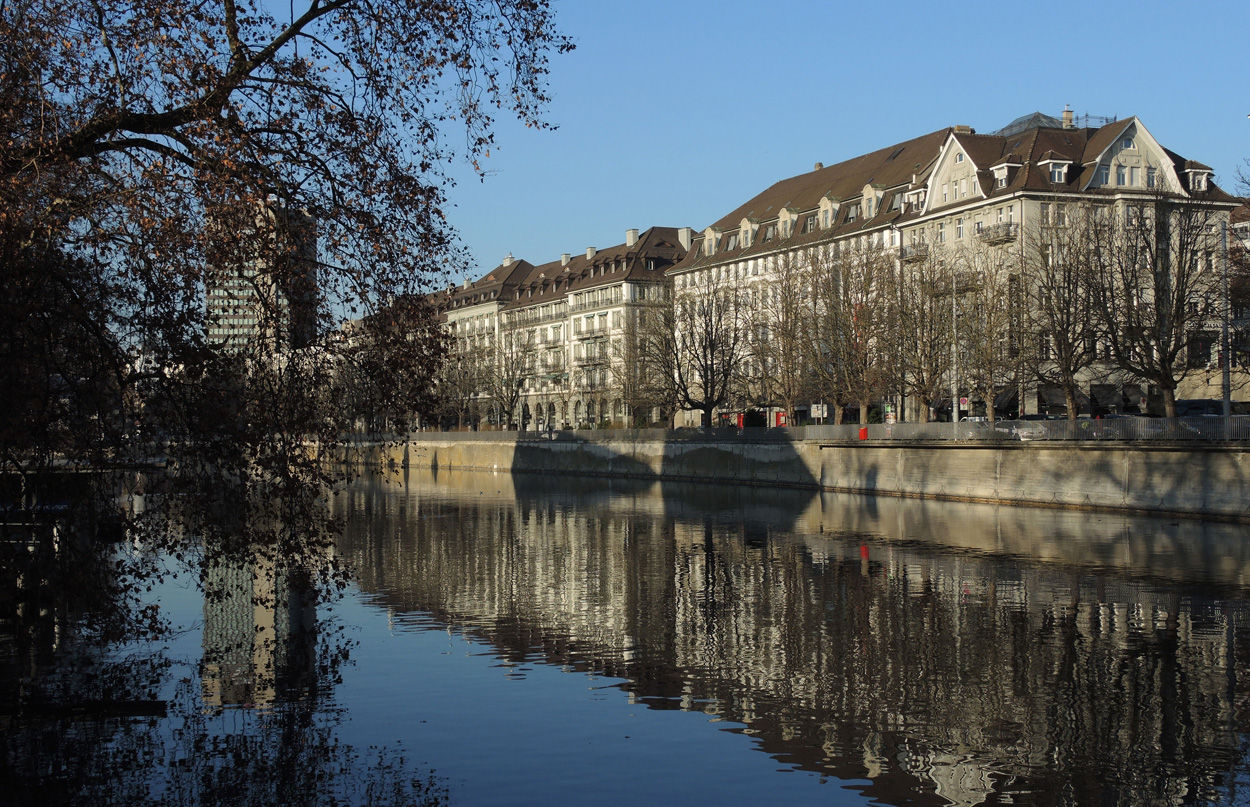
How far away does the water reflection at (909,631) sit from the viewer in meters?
13.2

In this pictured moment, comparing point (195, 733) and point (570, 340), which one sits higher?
point (570, 340)

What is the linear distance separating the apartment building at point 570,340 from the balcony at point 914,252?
39514 mm

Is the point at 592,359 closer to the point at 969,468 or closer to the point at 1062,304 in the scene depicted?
the point at 1062,304

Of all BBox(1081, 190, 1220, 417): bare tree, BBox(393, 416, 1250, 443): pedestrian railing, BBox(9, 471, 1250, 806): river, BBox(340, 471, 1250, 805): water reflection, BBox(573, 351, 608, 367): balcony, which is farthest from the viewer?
BBox(573, 351, 608, 367): balcony

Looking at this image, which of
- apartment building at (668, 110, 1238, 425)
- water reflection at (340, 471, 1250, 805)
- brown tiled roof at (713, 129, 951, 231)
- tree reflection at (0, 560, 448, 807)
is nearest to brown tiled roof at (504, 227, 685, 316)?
brown tiled roof at (713, 129, 951, 231)

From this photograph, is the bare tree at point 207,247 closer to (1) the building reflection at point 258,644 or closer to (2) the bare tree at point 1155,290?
(1) the building reflection at point 258,644

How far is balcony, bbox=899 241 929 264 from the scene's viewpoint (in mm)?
71312

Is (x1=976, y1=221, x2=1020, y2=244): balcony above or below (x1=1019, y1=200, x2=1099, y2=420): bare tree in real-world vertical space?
above

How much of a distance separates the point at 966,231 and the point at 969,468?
33.5 metres

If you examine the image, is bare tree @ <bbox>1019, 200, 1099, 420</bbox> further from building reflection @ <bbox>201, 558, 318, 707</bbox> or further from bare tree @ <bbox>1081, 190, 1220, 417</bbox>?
building reflection @ <bbox>201, 558, 318, 707</bbox>

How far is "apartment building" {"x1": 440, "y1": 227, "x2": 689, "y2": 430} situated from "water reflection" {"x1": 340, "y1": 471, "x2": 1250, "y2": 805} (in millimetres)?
80144

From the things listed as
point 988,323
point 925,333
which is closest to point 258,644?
point 988,323

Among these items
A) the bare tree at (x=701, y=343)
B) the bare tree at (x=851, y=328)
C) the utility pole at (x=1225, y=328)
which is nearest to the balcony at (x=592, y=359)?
the bare tree at (x=701, y=343)

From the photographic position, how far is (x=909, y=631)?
2064cm
